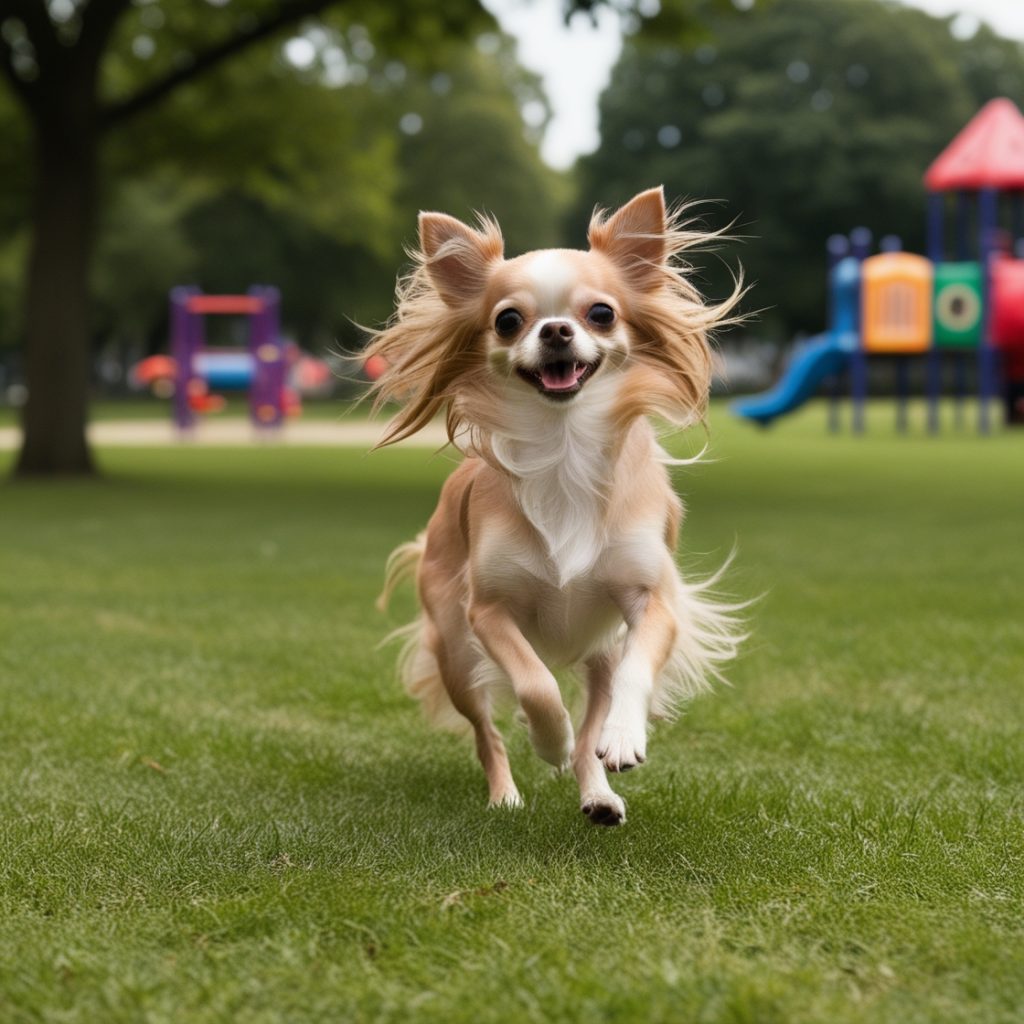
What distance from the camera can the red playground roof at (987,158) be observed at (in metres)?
29.1

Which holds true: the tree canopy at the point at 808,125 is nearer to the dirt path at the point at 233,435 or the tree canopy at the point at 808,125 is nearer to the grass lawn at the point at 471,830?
the dirt path at the point at 233,435

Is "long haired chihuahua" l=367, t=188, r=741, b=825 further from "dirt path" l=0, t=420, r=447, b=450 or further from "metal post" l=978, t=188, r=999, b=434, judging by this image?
"metal post" l=978, t=188, r=999, b=434

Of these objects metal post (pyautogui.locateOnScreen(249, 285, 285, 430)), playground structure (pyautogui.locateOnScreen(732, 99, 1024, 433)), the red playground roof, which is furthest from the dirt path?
the red playground roof

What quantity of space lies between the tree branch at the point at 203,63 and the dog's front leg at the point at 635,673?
15.7m

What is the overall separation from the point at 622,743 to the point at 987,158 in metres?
28.1

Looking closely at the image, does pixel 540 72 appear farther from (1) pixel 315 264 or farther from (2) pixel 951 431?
(2) pixel 951 431

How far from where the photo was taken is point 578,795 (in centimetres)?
459

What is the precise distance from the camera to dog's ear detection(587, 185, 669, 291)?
4332mm

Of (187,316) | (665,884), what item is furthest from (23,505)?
(187,316)

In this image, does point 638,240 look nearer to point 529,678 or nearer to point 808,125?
point 529,678

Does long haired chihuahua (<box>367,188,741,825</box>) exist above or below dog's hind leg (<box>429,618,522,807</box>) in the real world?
above

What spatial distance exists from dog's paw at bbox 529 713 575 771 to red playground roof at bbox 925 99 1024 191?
2718 centimetres

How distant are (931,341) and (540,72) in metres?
→ 35.0

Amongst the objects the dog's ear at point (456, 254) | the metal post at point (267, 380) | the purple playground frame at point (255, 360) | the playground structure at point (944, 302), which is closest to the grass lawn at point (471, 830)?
the dog's ear at point (456, 254)
